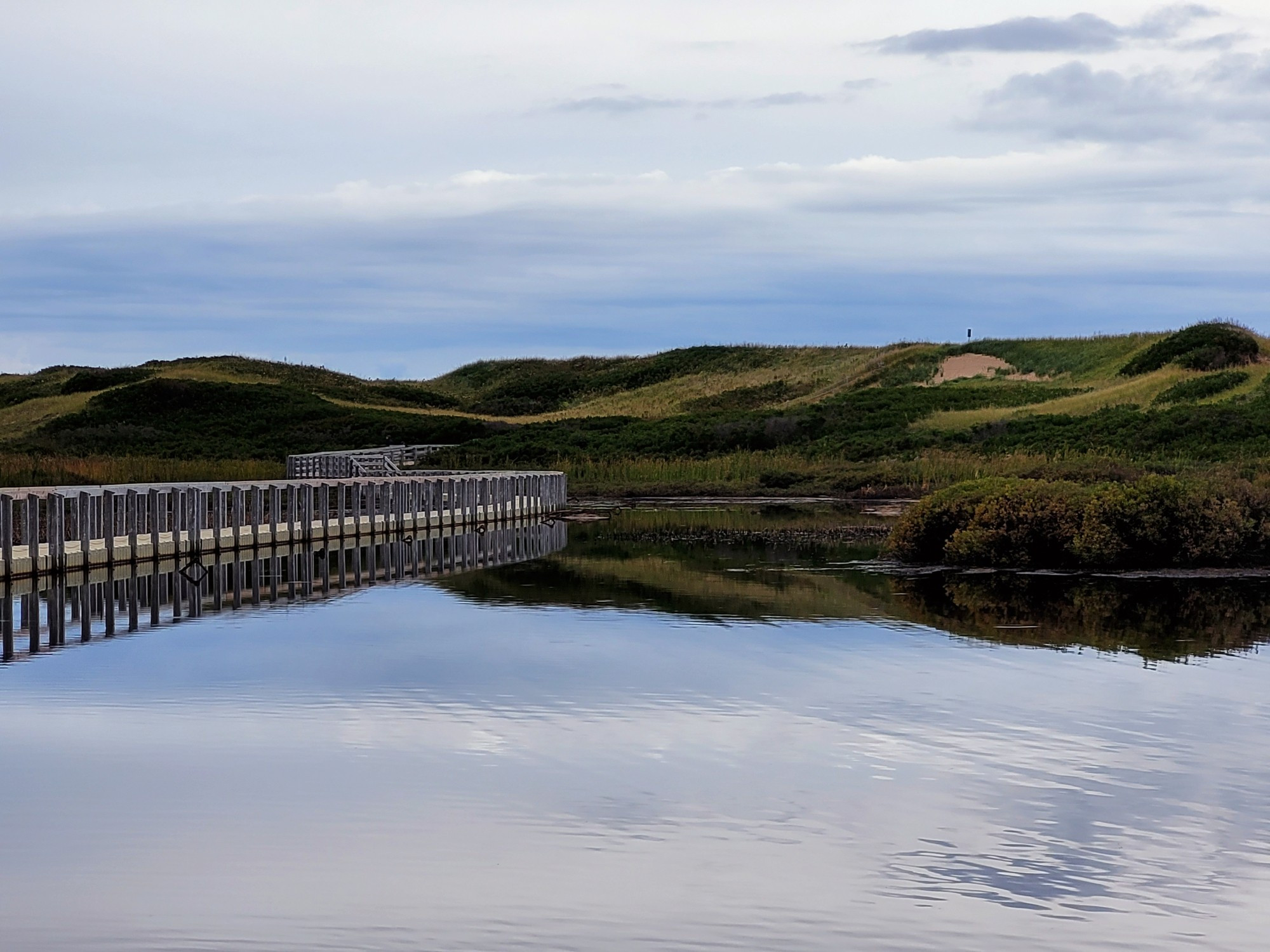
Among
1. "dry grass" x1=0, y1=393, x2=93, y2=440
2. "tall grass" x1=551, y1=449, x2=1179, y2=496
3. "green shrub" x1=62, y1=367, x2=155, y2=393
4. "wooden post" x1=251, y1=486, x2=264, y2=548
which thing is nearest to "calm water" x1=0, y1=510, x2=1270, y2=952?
"wooden post" x1=251, y1=486, x2=264, y2=548

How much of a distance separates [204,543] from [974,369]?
70.9m

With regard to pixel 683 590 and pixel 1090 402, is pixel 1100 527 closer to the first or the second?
pixel 683 590

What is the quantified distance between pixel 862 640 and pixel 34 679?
7.20m

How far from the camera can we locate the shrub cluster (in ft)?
73.4

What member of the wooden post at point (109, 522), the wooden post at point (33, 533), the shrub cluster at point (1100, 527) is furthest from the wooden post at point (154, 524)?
the shrub cluster at point (1100, 527)

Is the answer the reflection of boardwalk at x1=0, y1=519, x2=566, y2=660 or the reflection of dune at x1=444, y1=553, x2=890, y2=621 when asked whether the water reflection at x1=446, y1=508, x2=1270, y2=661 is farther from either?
the reflection of boardwalk at x1=0, y1=519, x2=566, y2=660

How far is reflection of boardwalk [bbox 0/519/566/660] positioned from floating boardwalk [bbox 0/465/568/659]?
40mm

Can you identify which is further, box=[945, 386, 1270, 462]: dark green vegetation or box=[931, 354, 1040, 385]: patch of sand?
box=[931, 354, 1040, 385]: patch of sand

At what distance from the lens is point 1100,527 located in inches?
872

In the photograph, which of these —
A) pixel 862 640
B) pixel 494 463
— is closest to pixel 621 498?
pixel 494 463

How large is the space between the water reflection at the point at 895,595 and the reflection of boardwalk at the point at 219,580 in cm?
151

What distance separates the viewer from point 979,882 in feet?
24.3

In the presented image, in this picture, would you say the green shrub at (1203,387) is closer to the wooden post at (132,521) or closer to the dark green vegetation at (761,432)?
the dark green vegetation at (761,432)

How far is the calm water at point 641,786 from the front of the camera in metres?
6.94
